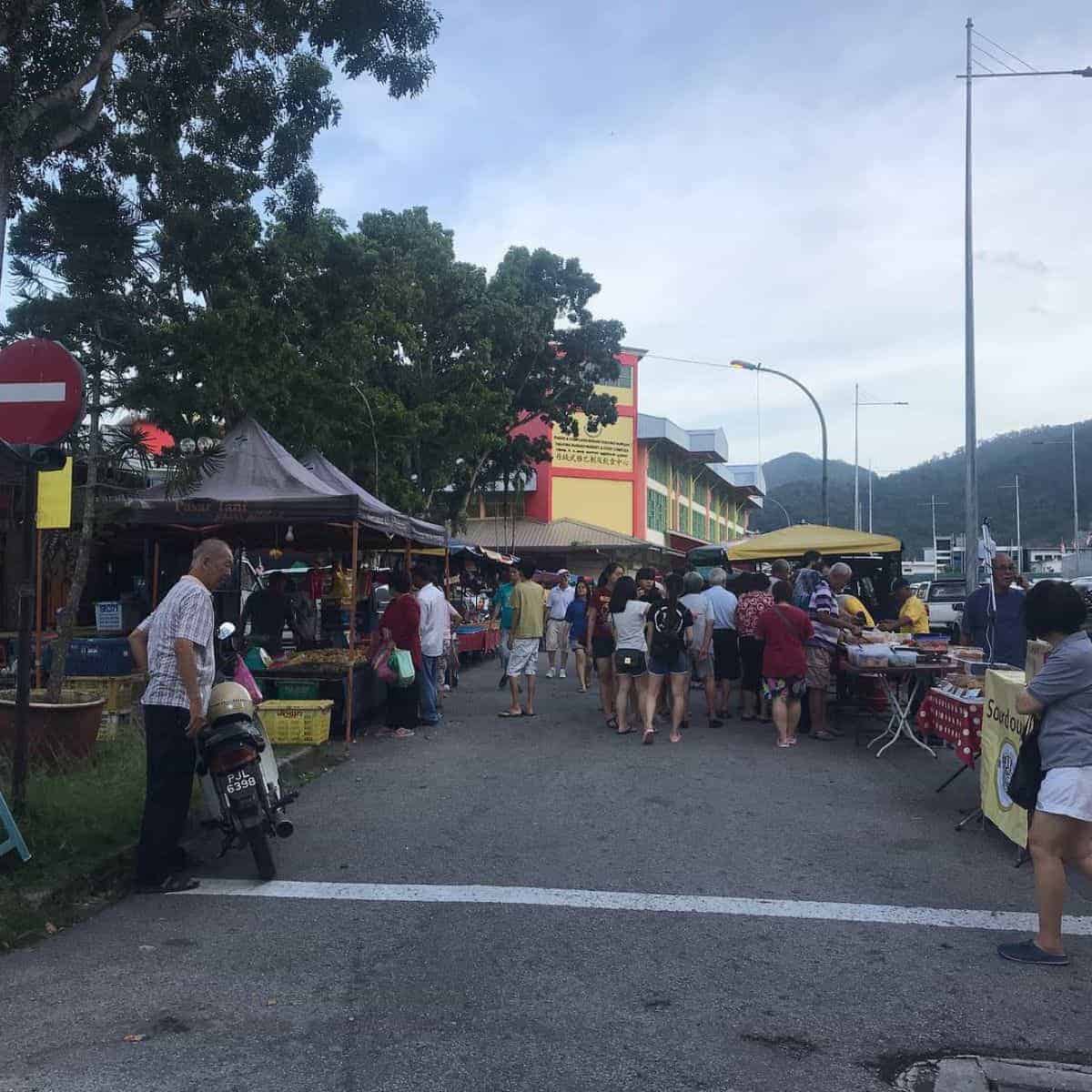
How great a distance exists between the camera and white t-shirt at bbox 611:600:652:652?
434 inches

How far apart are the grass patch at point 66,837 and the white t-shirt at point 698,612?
615 cm

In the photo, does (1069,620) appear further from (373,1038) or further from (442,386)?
(442,386)

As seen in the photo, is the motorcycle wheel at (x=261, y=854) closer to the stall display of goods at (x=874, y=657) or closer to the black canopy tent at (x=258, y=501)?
the black canopy tent at (x=258, y=501)

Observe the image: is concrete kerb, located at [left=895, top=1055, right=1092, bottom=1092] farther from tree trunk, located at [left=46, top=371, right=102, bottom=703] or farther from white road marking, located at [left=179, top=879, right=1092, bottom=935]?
tree trunk, located at [left=46, top=371, right=102, bottom=703]

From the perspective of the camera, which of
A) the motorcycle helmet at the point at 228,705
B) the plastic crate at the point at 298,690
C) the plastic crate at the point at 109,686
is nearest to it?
the motorcycle helmet at the point at 228,705

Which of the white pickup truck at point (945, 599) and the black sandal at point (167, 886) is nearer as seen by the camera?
the black sandal at point (167, 886)

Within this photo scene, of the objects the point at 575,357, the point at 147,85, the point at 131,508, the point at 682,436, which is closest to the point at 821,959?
the point at 131,508

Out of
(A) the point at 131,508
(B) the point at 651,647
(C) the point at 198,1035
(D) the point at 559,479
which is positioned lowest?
(C) the point at 198,1035

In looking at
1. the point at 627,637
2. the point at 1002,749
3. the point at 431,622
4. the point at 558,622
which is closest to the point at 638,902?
the point at 1002,749

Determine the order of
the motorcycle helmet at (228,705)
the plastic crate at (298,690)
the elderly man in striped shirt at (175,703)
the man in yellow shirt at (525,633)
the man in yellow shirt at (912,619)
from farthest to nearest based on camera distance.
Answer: the man in yellow shirt at (912,619) < the man in yellow shirt at (525,633) < the plastic crate at (298,690) < the motorcycle helmet at (228,705) < the elderly man in striped shirt at (175,703)

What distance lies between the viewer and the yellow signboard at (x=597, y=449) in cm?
4397

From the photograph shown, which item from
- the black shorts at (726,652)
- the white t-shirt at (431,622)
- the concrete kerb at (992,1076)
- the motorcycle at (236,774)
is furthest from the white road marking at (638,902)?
the black shorts at (726,652)

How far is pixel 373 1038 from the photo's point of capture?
3.78 metres

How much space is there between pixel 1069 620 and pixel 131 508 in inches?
343
